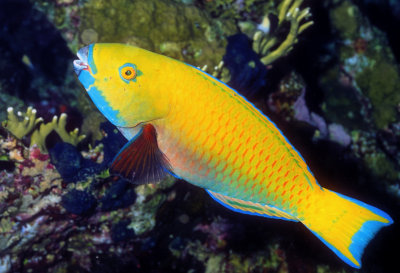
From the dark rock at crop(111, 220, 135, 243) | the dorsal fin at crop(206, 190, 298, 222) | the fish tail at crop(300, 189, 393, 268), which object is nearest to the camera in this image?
the fish tail at crop(300, 189, 393, 268)

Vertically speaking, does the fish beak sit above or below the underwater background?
above

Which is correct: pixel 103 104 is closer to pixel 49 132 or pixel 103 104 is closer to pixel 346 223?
pixel 346 223

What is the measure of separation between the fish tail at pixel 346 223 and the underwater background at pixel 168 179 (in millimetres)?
1906

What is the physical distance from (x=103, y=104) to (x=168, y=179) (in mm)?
2058

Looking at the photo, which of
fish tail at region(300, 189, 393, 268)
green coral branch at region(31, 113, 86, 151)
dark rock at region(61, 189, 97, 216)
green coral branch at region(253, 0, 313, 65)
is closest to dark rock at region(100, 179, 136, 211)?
dark rock at region(61, 189, 97, 216)

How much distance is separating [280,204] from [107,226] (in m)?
2.74

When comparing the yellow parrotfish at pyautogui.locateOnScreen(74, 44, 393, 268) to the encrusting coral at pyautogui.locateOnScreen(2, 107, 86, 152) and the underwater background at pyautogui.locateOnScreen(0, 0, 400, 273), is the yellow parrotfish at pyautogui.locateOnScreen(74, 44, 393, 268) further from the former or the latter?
the encrusting coral at pyautogui.locateOnScreen(2, 107, 86, 152)

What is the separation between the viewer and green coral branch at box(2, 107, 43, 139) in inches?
132

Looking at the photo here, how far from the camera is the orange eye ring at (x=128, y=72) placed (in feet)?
6.21

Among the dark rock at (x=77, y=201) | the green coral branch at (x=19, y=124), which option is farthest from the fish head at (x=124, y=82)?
the green coral branch at (x=19, y=124)

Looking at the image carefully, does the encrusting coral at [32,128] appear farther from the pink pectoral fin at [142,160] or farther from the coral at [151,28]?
the pink pectoral fin at [142,160]

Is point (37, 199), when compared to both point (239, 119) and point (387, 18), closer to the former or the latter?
point (239, 119)

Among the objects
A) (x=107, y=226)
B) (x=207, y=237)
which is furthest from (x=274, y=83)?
(x=107, y=226)

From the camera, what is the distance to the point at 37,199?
3383mm
